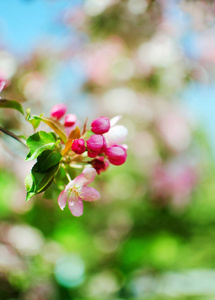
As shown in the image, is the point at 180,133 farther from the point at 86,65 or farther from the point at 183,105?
the point at 86,65

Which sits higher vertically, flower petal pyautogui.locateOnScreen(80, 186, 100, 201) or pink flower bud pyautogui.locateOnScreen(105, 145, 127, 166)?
pink flower bud pyautogui.locateOnScreen(105, 145, 127, 166)

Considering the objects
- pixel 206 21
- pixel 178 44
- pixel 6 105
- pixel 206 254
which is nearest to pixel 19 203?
pixel 178 44

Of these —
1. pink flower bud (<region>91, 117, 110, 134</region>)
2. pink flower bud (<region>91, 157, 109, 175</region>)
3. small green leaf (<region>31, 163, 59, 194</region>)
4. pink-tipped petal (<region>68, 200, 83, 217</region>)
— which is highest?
pink flower bud (<region>91, 117, 110, 134</region>)

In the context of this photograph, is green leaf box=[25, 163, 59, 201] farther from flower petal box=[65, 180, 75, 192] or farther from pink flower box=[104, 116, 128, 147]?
pink flower box=[104, 116, 128, 147]

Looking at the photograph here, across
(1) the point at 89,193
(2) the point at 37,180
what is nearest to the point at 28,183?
(2) the point at 37,180

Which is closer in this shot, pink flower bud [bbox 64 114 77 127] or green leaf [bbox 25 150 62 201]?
green leaf [bbox 25 150 62 201]

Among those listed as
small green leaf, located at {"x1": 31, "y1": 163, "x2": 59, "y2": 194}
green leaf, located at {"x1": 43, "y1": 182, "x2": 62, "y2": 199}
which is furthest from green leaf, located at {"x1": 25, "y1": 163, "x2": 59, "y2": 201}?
green leaf, located at {"x1": 43, "y1": 182, "x2": 62, "y2": 199}

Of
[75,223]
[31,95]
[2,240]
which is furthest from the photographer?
[75,223]
